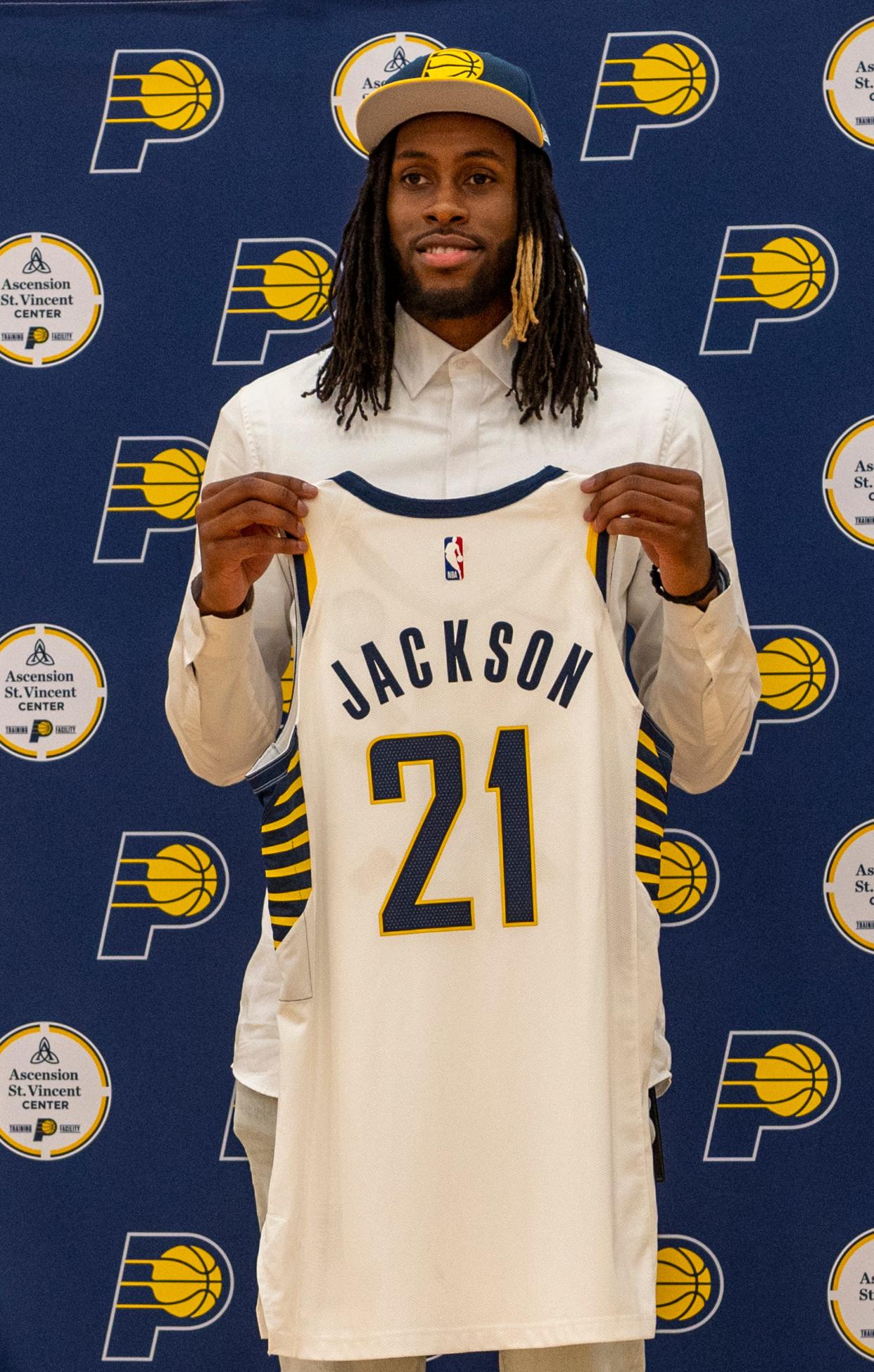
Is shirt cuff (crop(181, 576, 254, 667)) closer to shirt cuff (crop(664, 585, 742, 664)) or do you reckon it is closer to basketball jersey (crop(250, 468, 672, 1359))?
basketball jersey (crop(250, 468, 672, 1359))

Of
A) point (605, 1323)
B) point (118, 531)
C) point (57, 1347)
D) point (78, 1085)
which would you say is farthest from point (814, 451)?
point (57, 1347)

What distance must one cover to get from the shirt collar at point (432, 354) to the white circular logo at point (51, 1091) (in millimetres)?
1167

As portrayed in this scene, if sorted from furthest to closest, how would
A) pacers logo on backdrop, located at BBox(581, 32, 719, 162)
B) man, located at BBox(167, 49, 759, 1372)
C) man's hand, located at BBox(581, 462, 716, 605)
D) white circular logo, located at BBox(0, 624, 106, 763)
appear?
1. white circular logo, located at BBox(0, 624, 106, 763)
2. pacers logo on backdrop, located at BBox(581, 32, 719, 162)
3. man, located at BBox(167, 49, 759, 1372)
4. man's hand, located at BBox(581, 462, 716, 605)

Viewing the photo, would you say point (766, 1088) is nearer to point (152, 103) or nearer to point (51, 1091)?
point (51, 1091)

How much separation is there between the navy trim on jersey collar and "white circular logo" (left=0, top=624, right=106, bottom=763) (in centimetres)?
86

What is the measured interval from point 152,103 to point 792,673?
124 cm

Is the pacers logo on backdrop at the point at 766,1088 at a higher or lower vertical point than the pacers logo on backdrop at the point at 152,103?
lower

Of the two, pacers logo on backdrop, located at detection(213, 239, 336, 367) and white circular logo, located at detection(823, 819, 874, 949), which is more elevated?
pacers logo on backdrop, located at detection(213, 239, 336, 367)

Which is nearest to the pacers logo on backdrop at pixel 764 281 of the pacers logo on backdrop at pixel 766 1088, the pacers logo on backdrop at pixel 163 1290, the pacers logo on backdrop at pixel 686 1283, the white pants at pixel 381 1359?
the pacers logo on backdrop at pixel 766 1088

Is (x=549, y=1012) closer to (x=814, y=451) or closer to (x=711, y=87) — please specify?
(x=814, y=451)

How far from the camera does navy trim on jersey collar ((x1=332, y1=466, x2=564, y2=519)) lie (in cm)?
147

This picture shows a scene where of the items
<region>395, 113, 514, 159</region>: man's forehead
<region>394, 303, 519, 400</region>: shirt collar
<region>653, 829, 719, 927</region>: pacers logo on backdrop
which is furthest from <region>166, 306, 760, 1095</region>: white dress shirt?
<region>653, 829, 719, 927</region>: pacers logo on backdrop

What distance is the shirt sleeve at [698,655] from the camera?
4.84 feet

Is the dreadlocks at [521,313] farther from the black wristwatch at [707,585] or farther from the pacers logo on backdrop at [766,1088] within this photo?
the pacers logo on backdrop at [766,1088]
